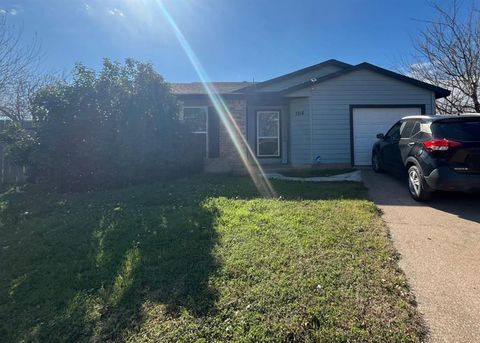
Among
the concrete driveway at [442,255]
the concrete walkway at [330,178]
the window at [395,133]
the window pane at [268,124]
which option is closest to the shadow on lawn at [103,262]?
the concrete driveway at [442,255]

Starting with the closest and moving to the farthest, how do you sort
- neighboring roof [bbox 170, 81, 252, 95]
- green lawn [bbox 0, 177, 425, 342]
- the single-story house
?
green lawn [bbox 0, 177, 425, 342] → the single-story house → neighboring roof [bbox 170, 81, 252, 95]

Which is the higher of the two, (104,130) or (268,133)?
(268,133)

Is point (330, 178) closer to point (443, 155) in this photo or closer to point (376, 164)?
point (376, 164)

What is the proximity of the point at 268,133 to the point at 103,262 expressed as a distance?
1026cm

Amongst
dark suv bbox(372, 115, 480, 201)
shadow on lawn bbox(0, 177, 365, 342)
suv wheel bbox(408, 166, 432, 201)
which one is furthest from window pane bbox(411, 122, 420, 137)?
shadow on lawn bbox(0, 177, 365, 342)

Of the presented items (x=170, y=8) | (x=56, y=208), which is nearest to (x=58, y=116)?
(x=56, y=208)

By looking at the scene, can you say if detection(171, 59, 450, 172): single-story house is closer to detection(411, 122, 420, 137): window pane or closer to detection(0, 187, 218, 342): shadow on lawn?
detection(411, 122, 420, 137): window pane

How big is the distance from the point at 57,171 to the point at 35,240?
3947 millimetres

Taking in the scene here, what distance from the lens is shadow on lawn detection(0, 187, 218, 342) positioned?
2.93 meters

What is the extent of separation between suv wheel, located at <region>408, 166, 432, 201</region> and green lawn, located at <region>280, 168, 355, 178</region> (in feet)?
11.0

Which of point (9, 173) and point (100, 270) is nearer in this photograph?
point (100, 270)

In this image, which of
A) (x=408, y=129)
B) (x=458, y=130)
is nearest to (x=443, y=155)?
(x=458, y=130)

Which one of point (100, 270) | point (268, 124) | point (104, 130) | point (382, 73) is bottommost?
point (100, 270)

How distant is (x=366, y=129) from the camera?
1131 cm
